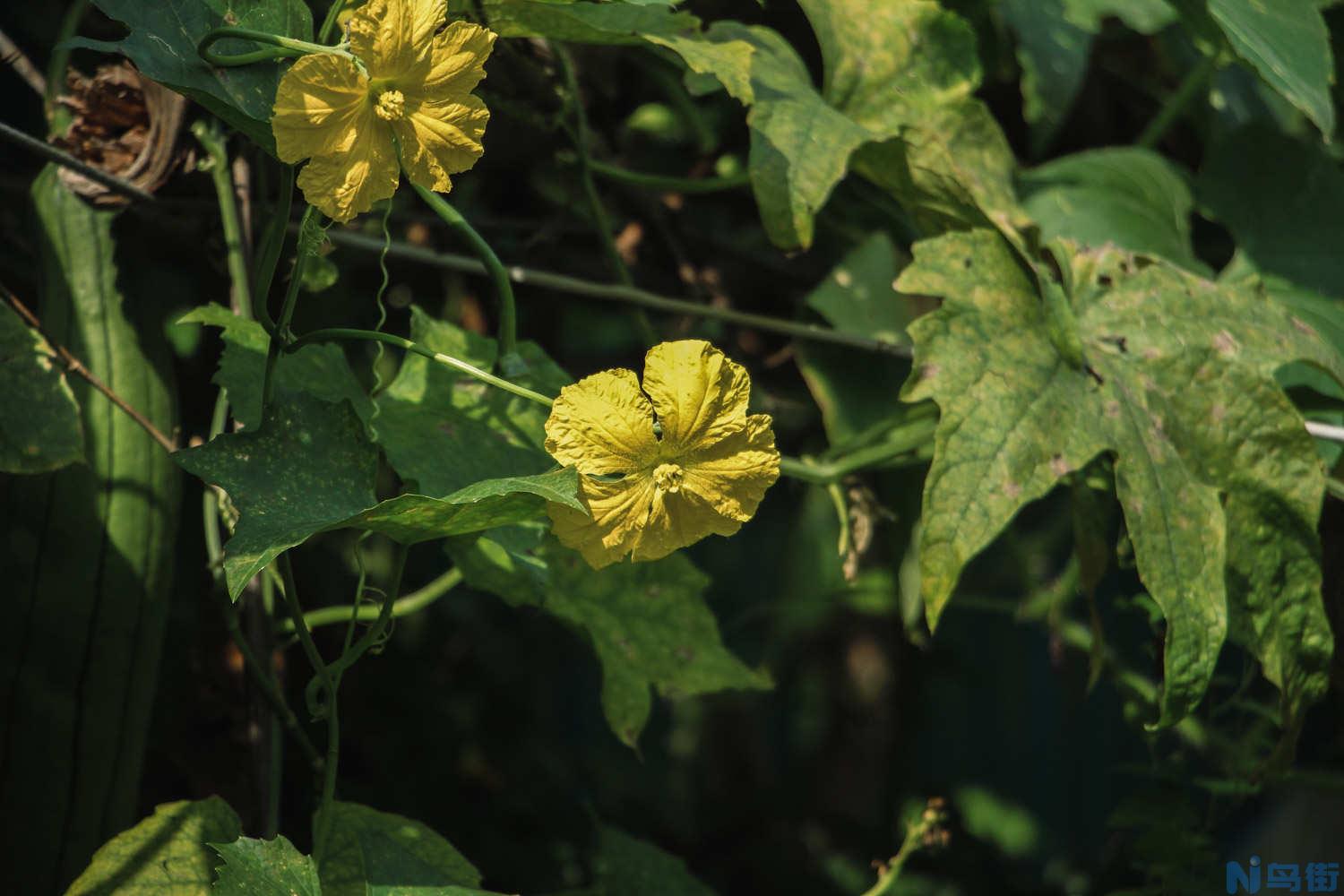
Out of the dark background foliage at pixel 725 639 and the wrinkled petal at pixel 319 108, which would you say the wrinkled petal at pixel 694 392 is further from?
the dark background foliage at pixel 725 639

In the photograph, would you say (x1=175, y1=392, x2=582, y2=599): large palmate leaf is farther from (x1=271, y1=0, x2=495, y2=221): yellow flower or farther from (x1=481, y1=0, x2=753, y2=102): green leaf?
(x1=481, y1=0, x2=753, y2=102): green leaf

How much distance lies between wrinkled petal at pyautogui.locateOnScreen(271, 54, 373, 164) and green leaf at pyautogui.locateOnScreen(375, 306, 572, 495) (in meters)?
0.19

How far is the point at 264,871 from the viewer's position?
2.03 ft

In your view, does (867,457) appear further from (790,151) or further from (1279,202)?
(1279,202)

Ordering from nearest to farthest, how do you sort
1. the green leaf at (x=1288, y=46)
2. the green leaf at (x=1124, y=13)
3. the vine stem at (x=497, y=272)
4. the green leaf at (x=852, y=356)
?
1. the vine stem at (x=497, y=272)
2. the green leaf at (x=1288, y=46)
3. the green leaf at (x=852, y=356)
4. the green leaf at (x=1124, y=13)

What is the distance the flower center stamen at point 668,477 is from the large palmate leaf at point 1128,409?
0.21 m

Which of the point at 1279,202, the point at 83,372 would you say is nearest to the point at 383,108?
the point at 83,372

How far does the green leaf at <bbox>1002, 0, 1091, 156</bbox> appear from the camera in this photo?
3.68 ft

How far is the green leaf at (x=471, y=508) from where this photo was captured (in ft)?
1.81

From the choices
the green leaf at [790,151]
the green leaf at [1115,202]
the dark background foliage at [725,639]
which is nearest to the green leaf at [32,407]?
the dark background foliage at [725,639]

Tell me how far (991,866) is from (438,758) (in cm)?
80

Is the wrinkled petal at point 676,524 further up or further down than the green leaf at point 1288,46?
further down

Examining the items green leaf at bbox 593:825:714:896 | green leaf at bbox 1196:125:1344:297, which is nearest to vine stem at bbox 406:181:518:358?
green leaf at bbox 593:825:714:896

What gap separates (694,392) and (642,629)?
365 mm
